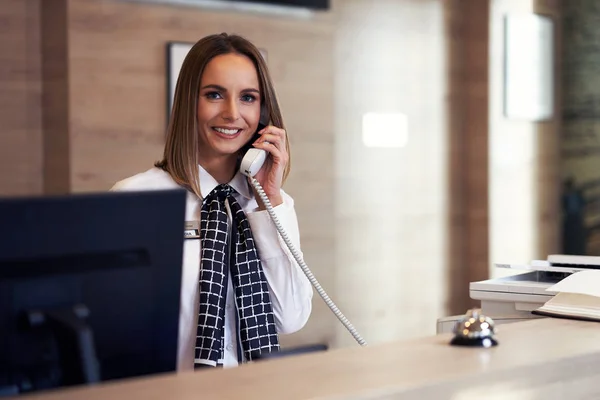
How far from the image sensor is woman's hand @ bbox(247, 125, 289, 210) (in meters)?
2.53

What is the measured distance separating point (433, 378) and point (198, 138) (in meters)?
1.38

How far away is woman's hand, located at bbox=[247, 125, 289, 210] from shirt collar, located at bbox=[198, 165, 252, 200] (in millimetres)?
49

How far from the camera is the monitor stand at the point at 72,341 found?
130 cm

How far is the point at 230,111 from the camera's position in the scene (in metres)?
2.49

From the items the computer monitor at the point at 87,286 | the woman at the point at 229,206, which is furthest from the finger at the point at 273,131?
the computer monitor at the point at 87,286

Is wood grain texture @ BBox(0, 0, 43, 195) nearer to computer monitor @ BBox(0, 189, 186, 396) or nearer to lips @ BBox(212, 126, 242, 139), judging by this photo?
lips @ BBox(212, 126, 242, 139)

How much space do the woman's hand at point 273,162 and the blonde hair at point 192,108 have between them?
5cm

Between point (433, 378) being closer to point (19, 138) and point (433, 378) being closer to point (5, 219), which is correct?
point (5, 219)

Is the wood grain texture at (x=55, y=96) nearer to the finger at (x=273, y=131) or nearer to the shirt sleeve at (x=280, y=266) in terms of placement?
the finger at (x=273, y=131)

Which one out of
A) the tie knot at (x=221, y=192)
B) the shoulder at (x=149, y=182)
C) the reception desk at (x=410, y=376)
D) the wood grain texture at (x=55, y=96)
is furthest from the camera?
the wood grain texture at (x=55, y=96)

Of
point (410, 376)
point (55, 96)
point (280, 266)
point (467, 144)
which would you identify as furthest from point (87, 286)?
point (467, 144)

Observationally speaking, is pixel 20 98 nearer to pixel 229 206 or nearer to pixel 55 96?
pixel 55 96

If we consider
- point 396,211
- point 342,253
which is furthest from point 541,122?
point 342,253

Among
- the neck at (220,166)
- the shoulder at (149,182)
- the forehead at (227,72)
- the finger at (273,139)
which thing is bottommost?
the shoulder at (149,182)
